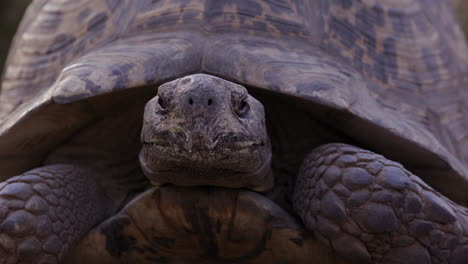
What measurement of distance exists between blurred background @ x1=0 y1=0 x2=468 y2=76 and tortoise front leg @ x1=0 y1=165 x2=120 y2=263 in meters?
6.53

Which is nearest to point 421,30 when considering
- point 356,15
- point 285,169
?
point 356,15

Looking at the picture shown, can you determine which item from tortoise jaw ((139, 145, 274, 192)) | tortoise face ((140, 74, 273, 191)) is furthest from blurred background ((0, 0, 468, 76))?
tortoise face ((140, 74, 273, 191))

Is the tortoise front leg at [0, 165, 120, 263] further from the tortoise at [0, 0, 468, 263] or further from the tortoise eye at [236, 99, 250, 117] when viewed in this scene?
the tortoise eye at [236, 99, 250, 117]

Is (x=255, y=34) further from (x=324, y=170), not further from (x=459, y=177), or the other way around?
(x=459, y=177)

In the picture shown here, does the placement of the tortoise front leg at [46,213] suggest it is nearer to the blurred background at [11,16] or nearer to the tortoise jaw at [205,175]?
the tortoise jaw at [205,175]

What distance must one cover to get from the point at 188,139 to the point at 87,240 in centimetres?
87

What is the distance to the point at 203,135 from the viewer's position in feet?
6.36

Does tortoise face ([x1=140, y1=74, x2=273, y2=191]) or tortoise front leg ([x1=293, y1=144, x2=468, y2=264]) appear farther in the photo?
tortoise front leg ([x1=293, y1=144, x2=468, y2=264])

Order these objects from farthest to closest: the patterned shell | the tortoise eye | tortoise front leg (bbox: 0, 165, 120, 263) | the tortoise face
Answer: the patterned shell → tortoise front leg (bbox: 0, 165, 120, 263) → the tortoise eye → the tortoise face

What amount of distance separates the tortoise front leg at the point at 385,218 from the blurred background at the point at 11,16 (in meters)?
6.99

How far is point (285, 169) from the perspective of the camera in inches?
107

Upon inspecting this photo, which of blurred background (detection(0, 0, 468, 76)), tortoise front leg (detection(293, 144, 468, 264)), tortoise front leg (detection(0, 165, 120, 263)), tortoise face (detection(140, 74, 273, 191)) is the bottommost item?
blurred background (detection(0, 0, 468, 76))

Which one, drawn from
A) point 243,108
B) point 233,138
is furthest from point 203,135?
point 243,108

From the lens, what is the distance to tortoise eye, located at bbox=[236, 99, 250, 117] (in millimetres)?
2086
